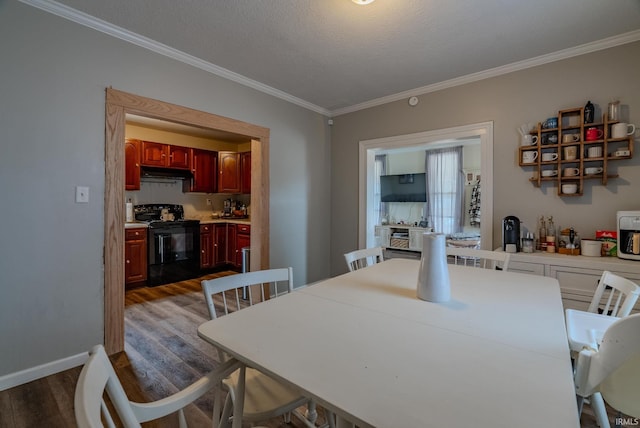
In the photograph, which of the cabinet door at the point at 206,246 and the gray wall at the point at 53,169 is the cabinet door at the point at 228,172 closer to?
the cabinet door at the point at 206,246

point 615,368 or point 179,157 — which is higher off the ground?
point 179,157

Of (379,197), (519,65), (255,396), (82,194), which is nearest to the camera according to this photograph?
(255,396)

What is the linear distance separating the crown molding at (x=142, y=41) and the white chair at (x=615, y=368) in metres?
3.20

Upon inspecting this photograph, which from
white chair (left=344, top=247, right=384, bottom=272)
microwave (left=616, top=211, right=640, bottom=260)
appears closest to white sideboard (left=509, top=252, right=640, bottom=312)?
microwave (left=616, top=211, right=640, bottom=260)

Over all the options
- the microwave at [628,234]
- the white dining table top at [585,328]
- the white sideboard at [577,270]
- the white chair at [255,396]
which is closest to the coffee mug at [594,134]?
the microwave at [628,234]

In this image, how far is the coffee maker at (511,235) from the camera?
8.30ft

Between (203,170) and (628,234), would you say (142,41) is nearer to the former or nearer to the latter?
(203,170)

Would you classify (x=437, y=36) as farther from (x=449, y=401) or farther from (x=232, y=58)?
(x=449, y=401)

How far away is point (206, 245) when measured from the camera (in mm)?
4910

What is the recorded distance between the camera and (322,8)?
191 centimetres

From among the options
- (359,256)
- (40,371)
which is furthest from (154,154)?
(359,256)

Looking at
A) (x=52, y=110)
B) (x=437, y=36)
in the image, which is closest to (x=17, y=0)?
(x=52, y=110)

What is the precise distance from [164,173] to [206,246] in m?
1.40

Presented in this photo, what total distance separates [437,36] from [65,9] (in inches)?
106
